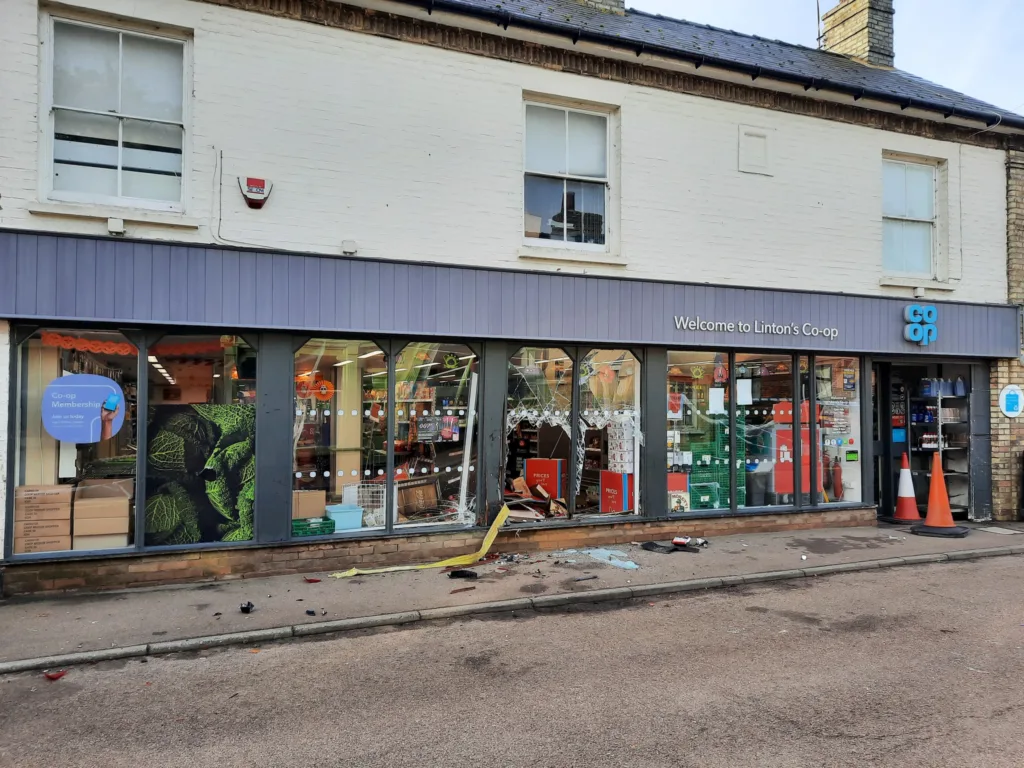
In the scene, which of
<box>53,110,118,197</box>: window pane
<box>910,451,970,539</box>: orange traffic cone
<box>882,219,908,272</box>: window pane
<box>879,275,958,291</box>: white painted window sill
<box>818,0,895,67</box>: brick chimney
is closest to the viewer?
<box>53,110,118,197</box>: window pane

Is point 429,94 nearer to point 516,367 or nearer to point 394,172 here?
point 394,172

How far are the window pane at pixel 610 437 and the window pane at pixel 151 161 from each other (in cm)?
557

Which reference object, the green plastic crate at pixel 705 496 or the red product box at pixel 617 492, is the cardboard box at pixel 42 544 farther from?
the green plastic crate at pixel 705 496

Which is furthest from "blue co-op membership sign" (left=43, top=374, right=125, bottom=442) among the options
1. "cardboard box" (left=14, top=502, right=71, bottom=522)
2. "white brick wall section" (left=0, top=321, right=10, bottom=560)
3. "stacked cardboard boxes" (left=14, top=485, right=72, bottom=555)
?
"cardboard box" (left=14, top=502, right=71, bottom=522)

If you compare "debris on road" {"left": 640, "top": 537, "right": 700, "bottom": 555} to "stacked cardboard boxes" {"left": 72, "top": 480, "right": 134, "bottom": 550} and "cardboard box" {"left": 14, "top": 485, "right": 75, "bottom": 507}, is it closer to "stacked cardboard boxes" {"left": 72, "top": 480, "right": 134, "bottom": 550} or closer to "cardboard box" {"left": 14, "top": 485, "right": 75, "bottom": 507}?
"stacked cardboard boxes" {"left": 72, "top": 480, "right": 134, "bottom": 550}

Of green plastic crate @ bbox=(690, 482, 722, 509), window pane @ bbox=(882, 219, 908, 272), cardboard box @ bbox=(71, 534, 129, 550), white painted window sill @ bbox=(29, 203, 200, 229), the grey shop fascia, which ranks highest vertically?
window pane @ bbox=(882, 219, 908, 272)

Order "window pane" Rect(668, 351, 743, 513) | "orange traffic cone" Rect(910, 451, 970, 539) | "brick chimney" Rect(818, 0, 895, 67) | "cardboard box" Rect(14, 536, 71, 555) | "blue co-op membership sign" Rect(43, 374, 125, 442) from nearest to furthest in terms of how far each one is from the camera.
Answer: "cardboard box" Rect(14, 536, 71, 555), "blue co-op membership sign" Rect(43, 374, 125, 442), "window pane" Rect(668, 351, 743, 513), "orange traffic cone" Rect(910, 451, 970, 539), "brick chimney" Rect(818, 0, 895, 67)

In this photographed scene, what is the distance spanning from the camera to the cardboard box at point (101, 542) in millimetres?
7113

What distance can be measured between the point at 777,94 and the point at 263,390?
8450mm

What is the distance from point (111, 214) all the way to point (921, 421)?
1240 cm

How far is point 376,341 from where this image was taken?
8.24m

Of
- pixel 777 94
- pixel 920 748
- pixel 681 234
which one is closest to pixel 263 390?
pixel 681 234

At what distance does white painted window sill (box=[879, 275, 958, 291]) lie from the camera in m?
10.8

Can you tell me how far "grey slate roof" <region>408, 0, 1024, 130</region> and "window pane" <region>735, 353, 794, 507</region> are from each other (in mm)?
4220
